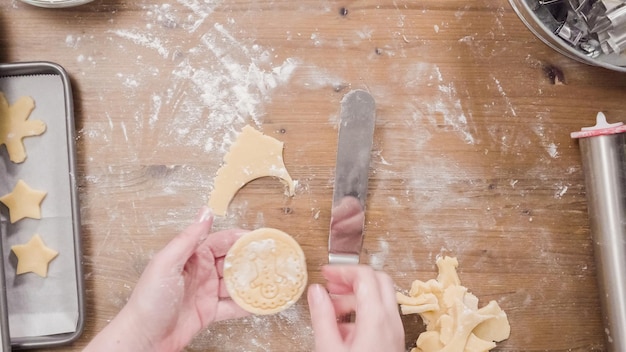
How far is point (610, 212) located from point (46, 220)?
0.95 metres

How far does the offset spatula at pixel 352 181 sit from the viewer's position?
985mm

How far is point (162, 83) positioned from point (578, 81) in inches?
28.8

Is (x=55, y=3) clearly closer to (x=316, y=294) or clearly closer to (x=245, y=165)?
(x=245, y=165)

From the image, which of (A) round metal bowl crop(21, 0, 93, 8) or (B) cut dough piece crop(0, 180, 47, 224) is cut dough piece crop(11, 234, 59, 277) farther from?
(A) round metal bowl crop(21, 0, 93, 8)

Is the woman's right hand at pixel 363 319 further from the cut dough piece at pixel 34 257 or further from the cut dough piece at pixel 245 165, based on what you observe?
the cut dough piece at pixel 34 257

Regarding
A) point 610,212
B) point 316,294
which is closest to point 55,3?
point 316,294

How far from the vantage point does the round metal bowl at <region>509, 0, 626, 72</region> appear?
90cm

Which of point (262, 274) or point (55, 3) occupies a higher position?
point (55, 3)

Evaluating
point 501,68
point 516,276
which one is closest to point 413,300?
point 516,276

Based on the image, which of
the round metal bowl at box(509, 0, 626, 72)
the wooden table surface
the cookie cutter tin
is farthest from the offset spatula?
the cookie cutter tin

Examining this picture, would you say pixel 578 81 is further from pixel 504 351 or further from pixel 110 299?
pixel 110 299

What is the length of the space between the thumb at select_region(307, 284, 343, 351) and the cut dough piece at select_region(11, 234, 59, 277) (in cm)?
45

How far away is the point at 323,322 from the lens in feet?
2.74

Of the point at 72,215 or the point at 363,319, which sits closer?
the point at 363,319
